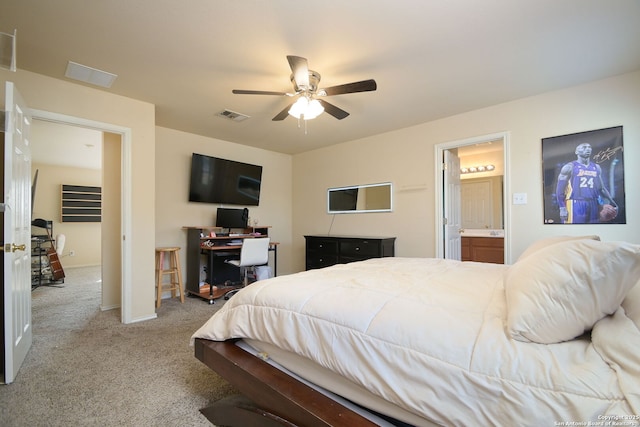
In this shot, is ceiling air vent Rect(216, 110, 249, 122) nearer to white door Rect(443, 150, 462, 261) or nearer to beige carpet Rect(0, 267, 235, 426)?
beige carpet Rect(0, 267, 235, 426)

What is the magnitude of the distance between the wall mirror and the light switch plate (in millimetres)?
1492

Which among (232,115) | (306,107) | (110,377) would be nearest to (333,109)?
(306,107)

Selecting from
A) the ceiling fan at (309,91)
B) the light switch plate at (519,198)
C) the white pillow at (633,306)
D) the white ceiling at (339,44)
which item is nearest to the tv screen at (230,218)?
the white ceiling at (339,44)

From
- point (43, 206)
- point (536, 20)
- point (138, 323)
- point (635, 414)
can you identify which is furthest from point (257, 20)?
point (43, 206)

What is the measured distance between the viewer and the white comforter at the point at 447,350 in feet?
2.35

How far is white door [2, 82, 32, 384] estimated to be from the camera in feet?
5.96

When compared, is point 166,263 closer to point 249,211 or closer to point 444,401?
point 249,211

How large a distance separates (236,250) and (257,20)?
2.98 metres

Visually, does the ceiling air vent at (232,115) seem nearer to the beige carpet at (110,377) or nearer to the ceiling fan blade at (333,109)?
the ceiling fan blade at (333,109)

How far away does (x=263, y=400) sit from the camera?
1.25 metres

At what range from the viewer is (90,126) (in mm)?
2826

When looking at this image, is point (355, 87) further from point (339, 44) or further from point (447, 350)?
point (447, 350)

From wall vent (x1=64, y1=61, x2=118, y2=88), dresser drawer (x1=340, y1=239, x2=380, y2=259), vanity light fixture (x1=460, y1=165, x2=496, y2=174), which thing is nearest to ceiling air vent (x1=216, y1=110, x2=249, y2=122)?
wall vent (x1=64, y1=61, x2=118, y2=88)

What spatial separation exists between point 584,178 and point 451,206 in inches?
52.6
